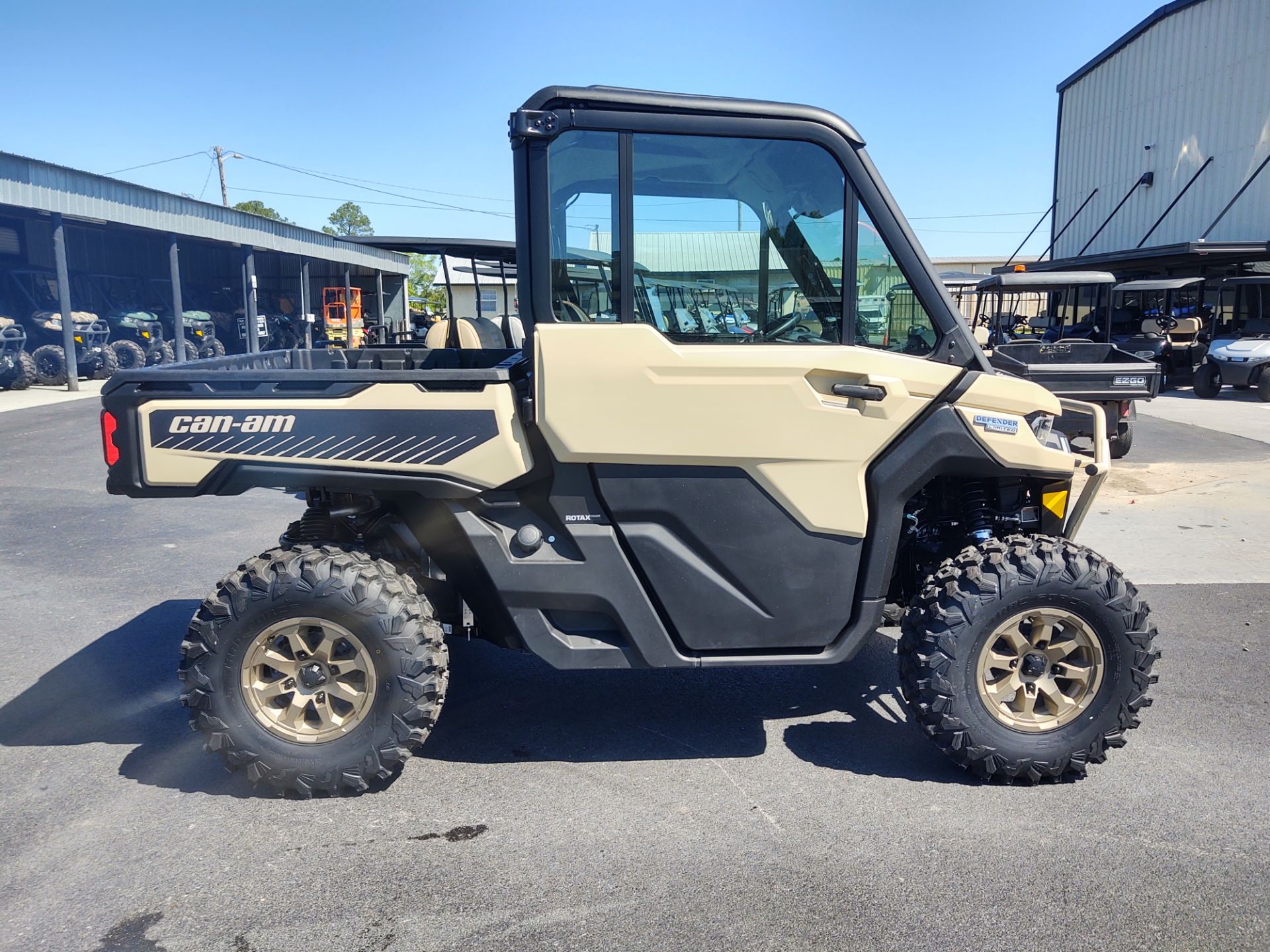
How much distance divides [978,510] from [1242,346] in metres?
18.1

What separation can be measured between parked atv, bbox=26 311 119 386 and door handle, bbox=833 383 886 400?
784 inches

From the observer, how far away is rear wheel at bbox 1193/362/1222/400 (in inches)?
746

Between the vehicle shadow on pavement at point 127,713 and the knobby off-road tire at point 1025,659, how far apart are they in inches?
103

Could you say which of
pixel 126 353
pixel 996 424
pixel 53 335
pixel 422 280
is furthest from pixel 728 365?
pixel 422 280

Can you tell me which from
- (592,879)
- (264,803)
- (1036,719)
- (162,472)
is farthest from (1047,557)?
(162,472)

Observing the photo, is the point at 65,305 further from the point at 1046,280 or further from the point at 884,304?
the point at 884,304

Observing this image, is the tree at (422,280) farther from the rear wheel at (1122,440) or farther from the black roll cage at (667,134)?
the black roll cage at (667,134)

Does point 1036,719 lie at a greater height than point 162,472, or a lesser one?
lesser

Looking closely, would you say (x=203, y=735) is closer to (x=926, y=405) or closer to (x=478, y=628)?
(x=478, y=628)

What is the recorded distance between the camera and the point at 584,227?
3.51 meters

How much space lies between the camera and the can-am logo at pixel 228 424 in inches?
139

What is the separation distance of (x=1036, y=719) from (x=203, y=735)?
3.12m

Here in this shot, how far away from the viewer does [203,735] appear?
141 inches


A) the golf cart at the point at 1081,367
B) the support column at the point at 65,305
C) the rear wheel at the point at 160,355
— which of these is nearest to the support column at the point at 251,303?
the rear wheel at the point at 160,355
